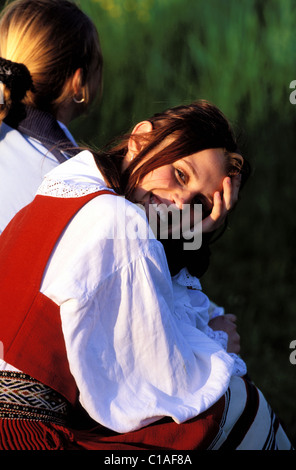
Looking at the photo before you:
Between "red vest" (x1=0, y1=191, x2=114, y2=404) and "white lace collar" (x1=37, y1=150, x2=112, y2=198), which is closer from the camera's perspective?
"red vest" (x1=0, y1=191, x2=114, y2=404)

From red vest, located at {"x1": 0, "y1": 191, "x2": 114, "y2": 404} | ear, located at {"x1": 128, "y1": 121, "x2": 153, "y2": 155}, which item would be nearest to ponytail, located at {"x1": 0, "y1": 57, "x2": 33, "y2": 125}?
ear, located at {"x1": 128, "y1": 121, "x2": 153, "y2": 155}

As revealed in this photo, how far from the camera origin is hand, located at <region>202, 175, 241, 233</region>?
5.40 feet

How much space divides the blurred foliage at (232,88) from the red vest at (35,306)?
2403 millimetres

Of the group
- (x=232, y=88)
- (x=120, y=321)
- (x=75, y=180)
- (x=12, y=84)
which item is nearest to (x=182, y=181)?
(x=75, y=180)

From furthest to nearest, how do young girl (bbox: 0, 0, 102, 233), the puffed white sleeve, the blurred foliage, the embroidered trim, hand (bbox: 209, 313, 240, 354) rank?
the blurred foliage < young girl (bbox: 0, 0, 102, 233) < hand (bbox: 209, 313, 240, 354) < the embroidered trim < the puffed white sleeve

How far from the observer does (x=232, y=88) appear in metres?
3.78

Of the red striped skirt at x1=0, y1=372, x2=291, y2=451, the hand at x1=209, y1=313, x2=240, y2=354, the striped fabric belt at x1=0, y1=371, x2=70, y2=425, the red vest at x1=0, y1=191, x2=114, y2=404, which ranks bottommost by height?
the hand at x1=209, y1=313, x2=240, y2=354

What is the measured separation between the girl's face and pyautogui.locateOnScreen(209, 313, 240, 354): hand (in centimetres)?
40

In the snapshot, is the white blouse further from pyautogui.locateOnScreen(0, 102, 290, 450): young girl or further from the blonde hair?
the blonde hair

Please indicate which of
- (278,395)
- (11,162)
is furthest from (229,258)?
(11,162)

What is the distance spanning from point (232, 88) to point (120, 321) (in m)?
2.79

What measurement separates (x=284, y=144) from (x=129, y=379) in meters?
2.78

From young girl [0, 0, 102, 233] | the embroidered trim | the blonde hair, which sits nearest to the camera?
the embroidered trim

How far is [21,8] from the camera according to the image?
83.0 inches
